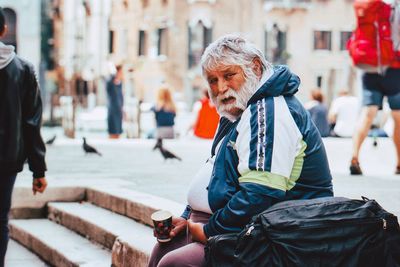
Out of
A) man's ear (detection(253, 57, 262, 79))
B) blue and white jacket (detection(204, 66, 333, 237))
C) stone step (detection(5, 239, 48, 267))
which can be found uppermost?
man's ear (detection(253, 57, 262, 79))

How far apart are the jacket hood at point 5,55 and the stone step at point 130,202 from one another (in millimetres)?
1353

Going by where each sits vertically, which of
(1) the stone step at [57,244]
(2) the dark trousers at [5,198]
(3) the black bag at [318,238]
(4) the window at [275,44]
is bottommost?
(1) the stone step at [57,244]

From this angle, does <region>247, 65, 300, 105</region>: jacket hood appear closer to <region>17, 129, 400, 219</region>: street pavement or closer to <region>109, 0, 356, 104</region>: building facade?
<region>17, 129, 400, 219</region>: street pavement

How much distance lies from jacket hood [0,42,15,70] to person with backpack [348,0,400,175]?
3738mm

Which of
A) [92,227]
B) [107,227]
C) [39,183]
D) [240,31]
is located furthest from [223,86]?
[240,31]

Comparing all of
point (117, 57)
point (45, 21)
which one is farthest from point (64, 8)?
point (117, 57)

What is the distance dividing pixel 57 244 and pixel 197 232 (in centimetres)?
357

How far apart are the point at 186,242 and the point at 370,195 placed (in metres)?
3.21

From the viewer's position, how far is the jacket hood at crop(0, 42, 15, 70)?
576 centimetres

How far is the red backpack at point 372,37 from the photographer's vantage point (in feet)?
28.8

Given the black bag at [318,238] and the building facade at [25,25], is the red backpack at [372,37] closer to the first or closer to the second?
the black bag at [318,238]

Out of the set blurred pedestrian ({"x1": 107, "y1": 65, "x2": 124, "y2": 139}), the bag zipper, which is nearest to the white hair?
the bag zipper

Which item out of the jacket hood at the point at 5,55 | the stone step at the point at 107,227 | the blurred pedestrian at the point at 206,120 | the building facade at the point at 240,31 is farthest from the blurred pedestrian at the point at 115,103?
the building facade at the point at 240,31

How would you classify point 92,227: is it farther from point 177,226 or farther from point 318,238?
point 318,238
